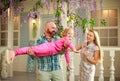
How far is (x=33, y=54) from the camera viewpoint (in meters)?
3.54

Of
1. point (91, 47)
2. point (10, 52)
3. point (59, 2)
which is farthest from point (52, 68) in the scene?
point (59, 2)

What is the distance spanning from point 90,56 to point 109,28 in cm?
577

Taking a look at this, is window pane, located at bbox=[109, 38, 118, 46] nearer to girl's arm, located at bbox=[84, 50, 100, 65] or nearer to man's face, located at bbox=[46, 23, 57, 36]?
girl's arm, located at bbox=[84, 50, 100, 65]

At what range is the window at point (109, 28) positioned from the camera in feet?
33.1

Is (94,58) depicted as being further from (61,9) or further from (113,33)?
(113,33)

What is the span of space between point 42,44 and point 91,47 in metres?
1.14

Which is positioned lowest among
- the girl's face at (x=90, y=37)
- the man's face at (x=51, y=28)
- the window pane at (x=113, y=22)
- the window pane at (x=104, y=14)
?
the girl's face at (x=90, y=37)

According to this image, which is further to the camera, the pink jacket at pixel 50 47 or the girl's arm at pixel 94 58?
the girl's arm at pixel 94 58

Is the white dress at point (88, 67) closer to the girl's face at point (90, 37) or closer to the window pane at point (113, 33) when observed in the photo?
the girl's face at point (90, 37)

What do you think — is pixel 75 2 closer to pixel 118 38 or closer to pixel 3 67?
pixel 118 38

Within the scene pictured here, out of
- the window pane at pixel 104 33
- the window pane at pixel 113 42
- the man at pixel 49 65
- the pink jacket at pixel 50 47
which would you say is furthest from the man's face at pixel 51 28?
the window pane at pixel 104 33

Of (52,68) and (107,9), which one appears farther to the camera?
(107,9)

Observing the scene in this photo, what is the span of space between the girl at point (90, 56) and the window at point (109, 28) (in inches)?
219

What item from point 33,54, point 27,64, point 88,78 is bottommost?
point 27,64
